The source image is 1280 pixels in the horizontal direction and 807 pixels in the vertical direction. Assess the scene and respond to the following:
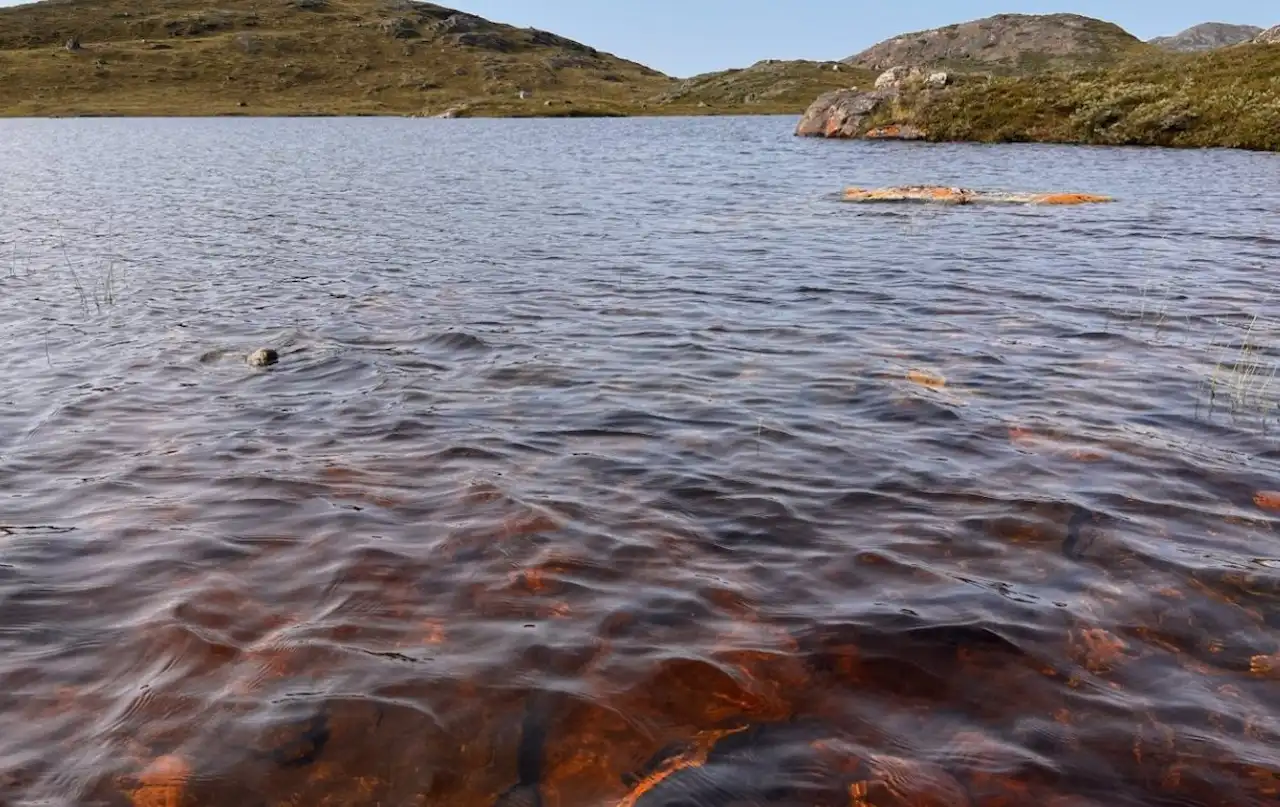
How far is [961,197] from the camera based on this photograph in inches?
1169

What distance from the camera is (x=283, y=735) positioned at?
4988 mm

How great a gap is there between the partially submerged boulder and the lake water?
416 inches

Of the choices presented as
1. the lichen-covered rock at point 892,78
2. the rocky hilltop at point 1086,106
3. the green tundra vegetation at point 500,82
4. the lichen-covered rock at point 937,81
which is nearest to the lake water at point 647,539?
the rocky hilltop at point 1086,106

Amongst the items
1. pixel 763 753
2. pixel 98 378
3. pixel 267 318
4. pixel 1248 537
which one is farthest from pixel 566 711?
pixel 267 318

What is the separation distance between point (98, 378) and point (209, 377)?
1518 mm

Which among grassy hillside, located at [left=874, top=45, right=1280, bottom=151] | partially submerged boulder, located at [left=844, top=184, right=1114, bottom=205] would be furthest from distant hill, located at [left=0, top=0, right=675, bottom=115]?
partially submerged boulder, located at [left=844, top=184, right=1114, bottom=205]

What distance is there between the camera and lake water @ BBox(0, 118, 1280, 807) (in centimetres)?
485

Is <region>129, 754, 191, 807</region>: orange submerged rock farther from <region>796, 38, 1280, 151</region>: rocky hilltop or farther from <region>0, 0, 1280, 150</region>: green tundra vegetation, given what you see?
<region>0, 0, 1280, 150</region>: green tundra vegetation

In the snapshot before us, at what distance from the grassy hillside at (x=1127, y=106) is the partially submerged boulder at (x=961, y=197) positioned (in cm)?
2467

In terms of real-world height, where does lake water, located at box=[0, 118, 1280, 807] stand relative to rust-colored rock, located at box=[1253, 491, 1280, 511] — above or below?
below

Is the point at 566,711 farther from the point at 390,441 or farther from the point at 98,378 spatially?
the point at 98,378

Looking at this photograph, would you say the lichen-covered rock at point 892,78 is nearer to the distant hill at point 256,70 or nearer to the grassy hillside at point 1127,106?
the grassy hillside at point 1127,106

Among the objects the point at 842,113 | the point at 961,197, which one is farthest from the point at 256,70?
the point at 961,197

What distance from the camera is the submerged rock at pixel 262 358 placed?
41.3 ft
